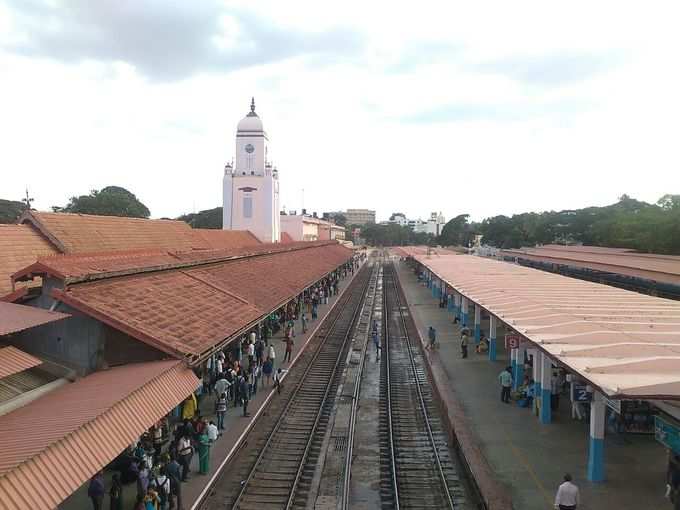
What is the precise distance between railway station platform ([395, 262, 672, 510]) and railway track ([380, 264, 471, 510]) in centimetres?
75

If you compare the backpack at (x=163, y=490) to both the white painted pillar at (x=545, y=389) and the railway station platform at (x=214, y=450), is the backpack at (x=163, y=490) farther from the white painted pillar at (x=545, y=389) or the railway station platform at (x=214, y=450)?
the white painted pillar at (x=545, y=389)

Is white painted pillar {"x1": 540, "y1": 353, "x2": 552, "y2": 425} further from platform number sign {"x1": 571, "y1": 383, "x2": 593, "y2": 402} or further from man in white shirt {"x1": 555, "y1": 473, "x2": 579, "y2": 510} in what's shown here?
man in white shirt {"x1": 555, "y1": 473, "x2": 579, "y2": 510}

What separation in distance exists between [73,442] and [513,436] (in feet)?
29.0

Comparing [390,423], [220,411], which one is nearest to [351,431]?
[390,423]

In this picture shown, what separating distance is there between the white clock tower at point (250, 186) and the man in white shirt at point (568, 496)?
44074 millimetres

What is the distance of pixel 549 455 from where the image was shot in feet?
35.3

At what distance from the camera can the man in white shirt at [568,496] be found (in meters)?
7.91

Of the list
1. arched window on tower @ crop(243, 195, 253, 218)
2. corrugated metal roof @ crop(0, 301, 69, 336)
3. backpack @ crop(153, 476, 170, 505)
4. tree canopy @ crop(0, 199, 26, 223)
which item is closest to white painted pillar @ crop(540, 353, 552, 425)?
backpack @ crop(153, 476, 170, 505)

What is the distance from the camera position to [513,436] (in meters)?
11.8

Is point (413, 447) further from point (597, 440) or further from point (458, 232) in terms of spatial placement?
point (458, 232)

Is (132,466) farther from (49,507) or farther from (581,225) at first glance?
(581,225)

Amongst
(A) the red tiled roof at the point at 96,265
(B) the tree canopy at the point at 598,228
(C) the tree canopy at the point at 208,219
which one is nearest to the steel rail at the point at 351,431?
(A) the red tiled roof at the point at 96,265

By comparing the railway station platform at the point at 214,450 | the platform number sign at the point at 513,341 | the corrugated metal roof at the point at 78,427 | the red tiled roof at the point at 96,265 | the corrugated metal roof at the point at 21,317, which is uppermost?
the red tiled roof at the point at 96,265

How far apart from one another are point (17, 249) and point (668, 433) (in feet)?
55.5
